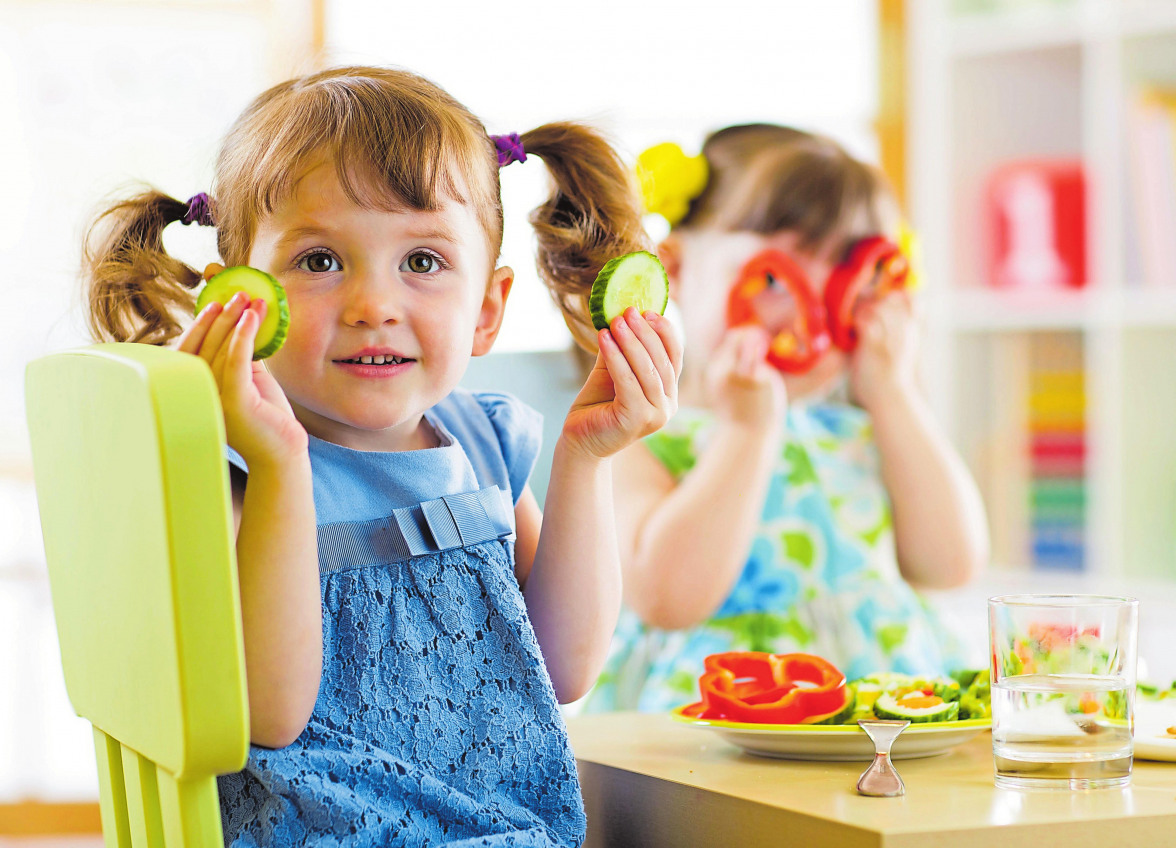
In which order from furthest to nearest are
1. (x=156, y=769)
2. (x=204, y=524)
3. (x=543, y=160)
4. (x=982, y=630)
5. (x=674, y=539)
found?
(x=982, y=630)
(x=674, y=539)
(x=543, y=160)
(x=156, y=769)
(x=204, y=524)

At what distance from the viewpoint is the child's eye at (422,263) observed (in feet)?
2.80

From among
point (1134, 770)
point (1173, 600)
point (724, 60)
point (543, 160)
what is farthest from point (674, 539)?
point (724, 60)

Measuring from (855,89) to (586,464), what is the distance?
2144 millimetres

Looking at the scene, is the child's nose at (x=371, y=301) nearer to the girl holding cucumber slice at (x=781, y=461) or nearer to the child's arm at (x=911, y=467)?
the girl holding cucumber slice at (x=781, y=461)

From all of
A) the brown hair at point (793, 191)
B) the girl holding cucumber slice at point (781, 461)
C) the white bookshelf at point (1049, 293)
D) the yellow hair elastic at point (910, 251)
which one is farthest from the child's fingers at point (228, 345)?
the white bookshelf at point (1049, 293)

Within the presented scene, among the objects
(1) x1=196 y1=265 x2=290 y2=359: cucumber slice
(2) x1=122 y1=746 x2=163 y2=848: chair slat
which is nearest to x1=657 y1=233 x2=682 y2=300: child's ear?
(1) x1=196 y1=265 x2=290 y2=359: cucumber slice

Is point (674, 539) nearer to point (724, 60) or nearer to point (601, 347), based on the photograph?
point (601, 347)

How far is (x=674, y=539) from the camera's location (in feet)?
4.99

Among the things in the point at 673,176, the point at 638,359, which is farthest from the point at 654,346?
the point at 673,176

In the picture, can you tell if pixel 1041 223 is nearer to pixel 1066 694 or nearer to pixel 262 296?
pixel 1066 694

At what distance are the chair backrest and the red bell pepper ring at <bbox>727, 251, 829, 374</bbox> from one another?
953 mm

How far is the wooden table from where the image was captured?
2.21 feet

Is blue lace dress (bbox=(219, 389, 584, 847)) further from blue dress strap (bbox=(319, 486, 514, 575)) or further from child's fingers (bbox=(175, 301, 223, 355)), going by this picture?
child's fingers (bbox=(175, 301, 223, 355))

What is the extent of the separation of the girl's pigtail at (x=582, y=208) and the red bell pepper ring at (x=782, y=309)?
0.54m
